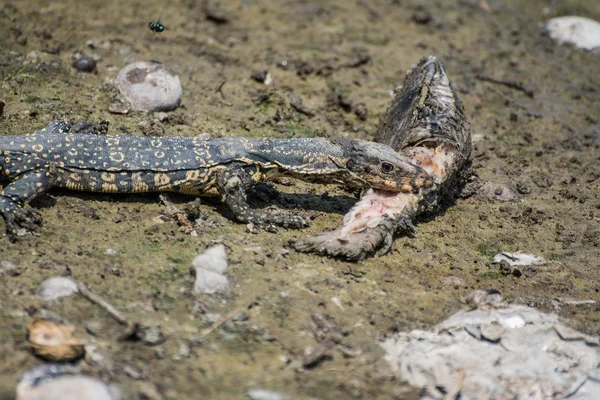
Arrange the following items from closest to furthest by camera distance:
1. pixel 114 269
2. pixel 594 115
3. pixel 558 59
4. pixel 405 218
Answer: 1. pixel 114 269
2. pixel 405 218
3. pixel 594 115
4. pixel 558 59

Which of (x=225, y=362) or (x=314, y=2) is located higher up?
(x=314, y=2)

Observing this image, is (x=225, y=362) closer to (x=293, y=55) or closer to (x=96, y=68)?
(x=96, y=68)

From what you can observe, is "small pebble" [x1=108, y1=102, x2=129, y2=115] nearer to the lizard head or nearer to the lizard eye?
the lizard head

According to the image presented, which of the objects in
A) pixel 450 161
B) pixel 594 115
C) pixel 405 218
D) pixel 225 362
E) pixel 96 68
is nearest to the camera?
pixel 225 362

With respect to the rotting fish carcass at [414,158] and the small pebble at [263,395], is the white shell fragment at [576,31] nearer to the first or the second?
the rotting fish carcass at [414,158]

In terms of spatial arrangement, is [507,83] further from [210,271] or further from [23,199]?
[23,199]

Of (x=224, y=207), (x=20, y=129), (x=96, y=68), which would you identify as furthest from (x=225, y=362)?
(x=96, y=68)
